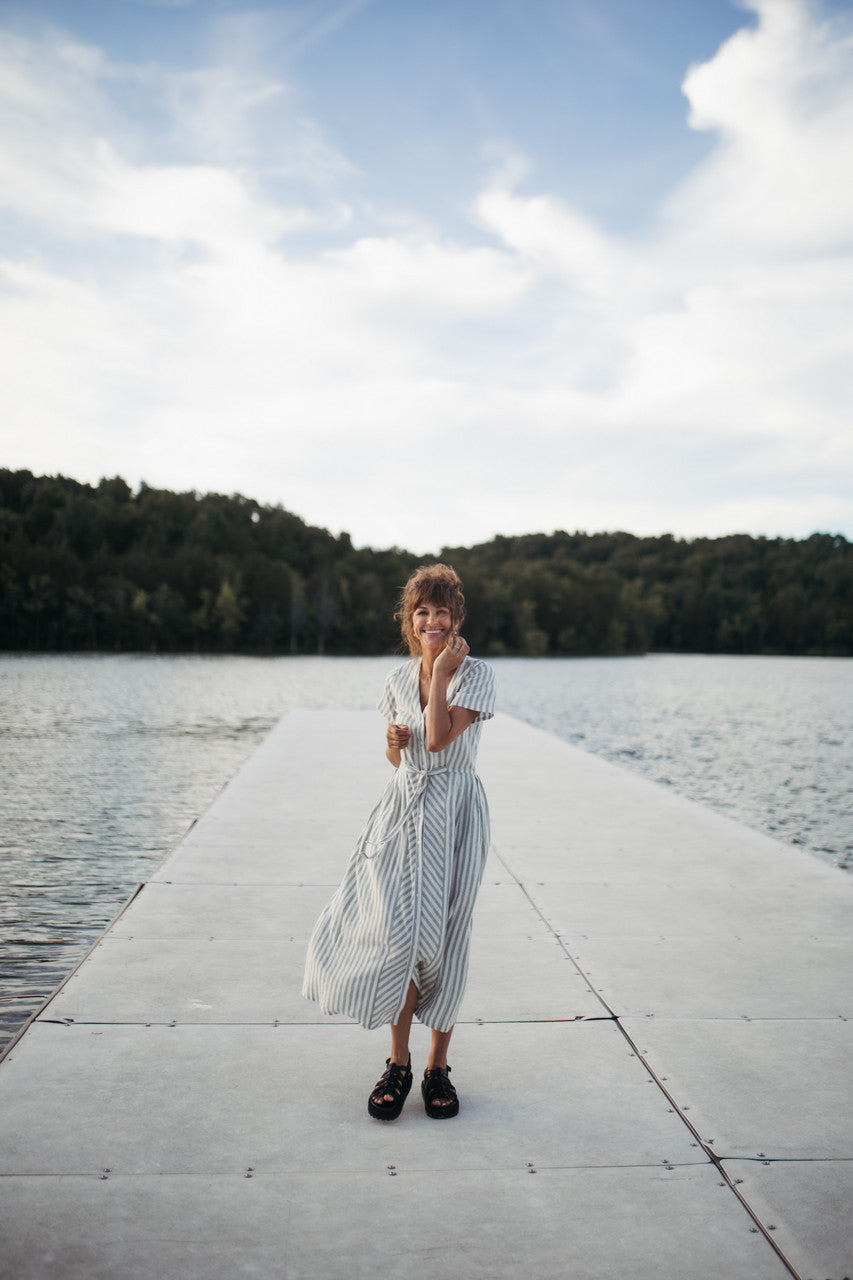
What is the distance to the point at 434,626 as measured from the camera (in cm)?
283

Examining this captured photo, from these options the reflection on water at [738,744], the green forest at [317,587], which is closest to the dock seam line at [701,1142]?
the reflection on water at [738,744]

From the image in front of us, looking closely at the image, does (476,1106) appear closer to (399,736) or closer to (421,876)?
(421,876)

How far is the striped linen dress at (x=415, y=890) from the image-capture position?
8.82 ft

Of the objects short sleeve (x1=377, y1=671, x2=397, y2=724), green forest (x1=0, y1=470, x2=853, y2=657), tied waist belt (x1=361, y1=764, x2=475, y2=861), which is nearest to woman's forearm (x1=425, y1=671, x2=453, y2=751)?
tied waist belt (x1=361, y1=764, x2=475, y2=861)

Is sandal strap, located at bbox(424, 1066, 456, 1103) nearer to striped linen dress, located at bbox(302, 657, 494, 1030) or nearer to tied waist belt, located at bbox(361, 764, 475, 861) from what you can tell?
striped linen dress, located at bbox(302, 657, 494, 1030)

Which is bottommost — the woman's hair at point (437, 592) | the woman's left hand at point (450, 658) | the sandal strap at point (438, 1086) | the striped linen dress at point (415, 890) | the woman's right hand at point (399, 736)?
the sandal strap at point (438, 1086)

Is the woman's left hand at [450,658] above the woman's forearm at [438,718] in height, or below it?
above

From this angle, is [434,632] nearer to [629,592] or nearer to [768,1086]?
[768,1086]

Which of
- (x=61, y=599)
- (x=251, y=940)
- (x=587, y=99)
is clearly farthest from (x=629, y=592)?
(x=251, y=940)

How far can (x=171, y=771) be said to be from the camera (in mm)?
13133

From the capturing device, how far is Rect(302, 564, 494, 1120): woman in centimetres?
269

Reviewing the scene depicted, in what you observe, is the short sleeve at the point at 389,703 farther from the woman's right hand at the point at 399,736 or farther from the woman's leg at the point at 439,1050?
the woman's leg at the point at 439,1050

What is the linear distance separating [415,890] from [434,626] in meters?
0.80

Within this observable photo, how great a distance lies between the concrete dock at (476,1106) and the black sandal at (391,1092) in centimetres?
6
